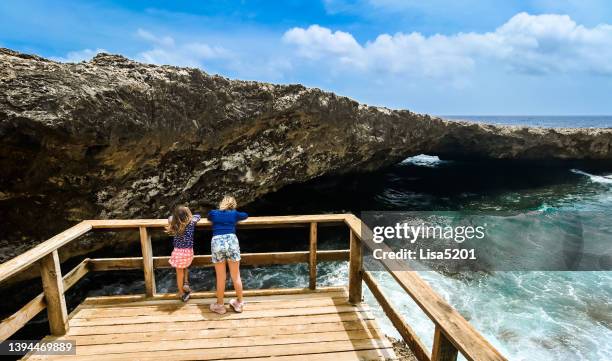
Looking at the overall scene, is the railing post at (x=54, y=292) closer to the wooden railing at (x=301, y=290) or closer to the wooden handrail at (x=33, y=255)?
the wooden railing at (x=301, y=290)

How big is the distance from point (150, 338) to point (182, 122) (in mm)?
5643

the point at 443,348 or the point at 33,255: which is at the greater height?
the point at 33,255

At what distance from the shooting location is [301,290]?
4590 mm

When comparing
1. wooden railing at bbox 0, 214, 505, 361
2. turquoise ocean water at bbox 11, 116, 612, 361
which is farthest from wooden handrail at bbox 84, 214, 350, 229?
turquoise ocean water at bbox 11, 116, 612, 361

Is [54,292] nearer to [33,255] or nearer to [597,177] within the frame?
[33,255]

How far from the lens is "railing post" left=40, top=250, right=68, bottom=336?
3471 millimetres

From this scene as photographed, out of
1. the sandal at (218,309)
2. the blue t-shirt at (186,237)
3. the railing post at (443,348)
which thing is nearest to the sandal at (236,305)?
the sandal at (218,309)

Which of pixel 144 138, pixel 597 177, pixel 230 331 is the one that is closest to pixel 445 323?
pixel 230 331

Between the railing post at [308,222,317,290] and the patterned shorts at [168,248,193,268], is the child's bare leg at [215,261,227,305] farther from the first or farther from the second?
the railing post at [308,222,317,290]

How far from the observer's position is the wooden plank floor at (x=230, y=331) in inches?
132

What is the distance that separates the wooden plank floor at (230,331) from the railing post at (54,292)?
0.13 meters

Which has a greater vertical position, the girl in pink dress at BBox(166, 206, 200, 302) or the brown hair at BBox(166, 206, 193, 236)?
the brown hair at BBox(166, 206, 193, 236)

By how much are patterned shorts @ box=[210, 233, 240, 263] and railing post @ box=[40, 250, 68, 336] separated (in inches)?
61.8

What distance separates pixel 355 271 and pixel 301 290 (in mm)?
838
